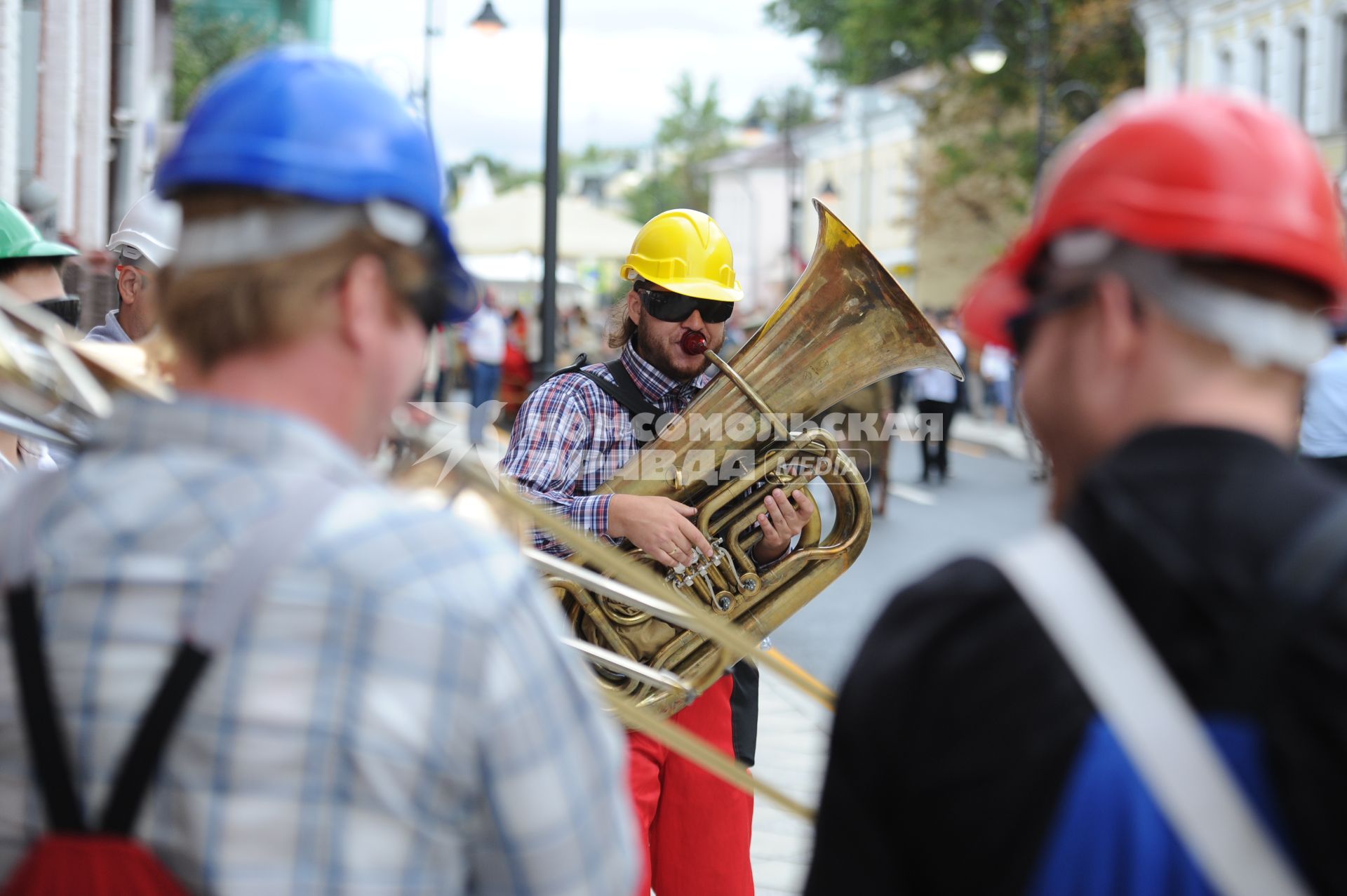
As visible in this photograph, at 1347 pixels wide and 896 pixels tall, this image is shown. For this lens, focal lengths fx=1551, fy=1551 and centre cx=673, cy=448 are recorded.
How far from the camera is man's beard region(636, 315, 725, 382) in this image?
151 inches

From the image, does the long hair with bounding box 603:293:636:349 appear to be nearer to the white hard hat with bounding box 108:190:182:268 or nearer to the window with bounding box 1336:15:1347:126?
the white hard hat with bounding box 108:190:182:268

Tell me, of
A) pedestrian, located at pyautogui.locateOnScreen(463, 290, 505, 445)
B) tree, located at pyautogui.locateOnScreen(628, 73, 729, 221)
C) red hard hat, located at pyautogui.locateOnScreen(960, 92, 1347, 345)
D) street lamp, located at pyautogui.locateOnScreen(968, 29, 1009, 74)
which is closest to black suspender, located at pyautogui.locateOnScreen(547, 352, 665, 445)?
red hard hat, located at pyautogui.locateOnScreen(960, 92, 1347, 345)

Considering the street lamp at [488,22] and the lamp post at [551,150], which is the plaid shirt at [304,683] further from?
the street lamp at [488,22]

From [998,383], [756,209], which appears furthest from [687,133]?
[998,383]

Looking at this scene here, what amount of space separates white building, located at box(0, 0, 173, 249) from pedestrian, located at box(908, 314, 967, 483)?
26.6ft

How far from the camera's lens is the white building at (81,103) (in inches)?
421

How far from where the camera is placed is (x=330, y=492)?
4.26ft

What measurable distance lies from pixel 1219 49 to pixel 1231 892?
32.0 meters

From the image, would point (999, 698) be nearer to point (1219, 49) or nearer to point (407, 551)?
point (407, 551)

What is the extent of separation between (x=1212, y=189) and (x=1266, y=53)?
30595 millimetres

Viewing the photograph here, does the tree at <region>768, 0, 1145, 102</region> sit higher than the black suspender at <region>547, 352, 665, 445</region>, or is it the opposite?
the tree at <region>768, 0, 1145, 102</region>

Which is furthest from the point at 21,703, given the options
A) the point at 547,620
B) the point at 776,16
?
the point at 776,16

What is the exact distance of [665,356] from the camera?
385cm

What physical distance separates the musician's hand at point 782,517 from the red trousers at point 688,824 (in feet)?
1.62
